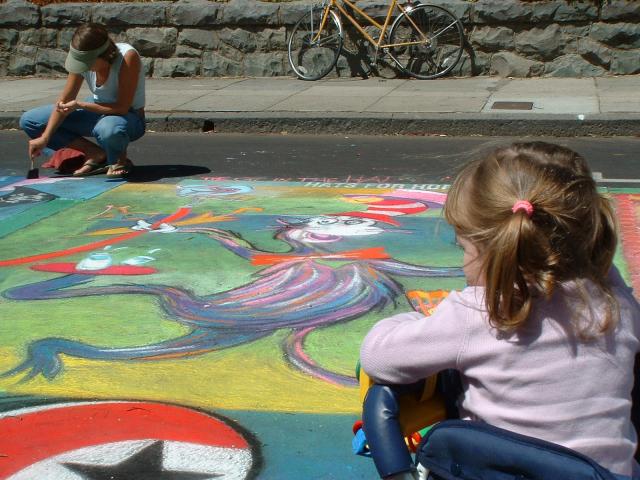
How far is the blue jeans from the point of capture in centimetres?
682

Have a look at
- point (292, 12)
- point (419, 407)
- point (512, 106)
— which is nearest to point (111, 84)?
point (512, 106)

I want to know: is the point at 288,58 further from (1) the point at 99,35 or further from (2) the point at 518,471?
(2) the point at 518,471

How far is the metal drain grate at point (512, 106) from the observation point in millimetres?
9539

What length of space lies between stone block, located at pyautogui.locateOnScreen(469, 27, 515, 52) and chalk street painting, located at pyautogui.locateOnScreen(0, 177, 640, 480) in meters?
5.69

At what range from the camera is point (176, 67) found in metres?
12.6

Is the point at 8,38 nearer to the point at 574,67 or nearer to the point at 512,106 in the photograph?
the point at 512,106

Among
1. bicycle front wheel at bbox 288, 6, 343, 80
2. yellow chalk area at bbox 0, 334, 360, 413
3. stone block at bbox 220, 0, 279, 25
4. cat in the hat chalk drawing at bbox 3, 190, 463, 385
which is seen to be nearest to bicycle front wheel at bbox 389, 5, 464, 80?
bicycle front wheel at bbox 288, 6, 343, 80

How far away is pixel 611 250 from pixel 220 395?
1.74 metres

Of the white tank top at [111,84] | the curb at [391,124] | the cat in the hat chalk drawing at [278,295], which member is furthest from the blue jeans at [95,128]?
the curb at [391,124]

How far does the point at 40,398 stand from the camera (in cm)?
325

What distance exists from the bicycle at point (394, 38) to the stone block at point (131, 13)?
1.88 meters

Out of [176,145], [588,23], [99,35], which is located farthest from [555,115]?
[99,35]

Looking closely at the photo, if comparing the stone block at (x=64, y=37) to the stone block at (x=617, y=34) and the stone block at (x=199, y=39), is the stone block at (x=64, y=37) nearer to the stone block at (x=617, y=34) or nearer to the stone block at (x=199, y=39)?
the stone block at (x=199, y=39)

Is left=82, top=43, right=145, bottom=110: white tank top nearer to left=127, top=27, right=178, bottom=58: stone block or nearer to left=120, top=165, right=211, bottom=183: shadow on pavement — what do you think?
left=120, top=165, right=211, bottom=183: shadow on pavement
